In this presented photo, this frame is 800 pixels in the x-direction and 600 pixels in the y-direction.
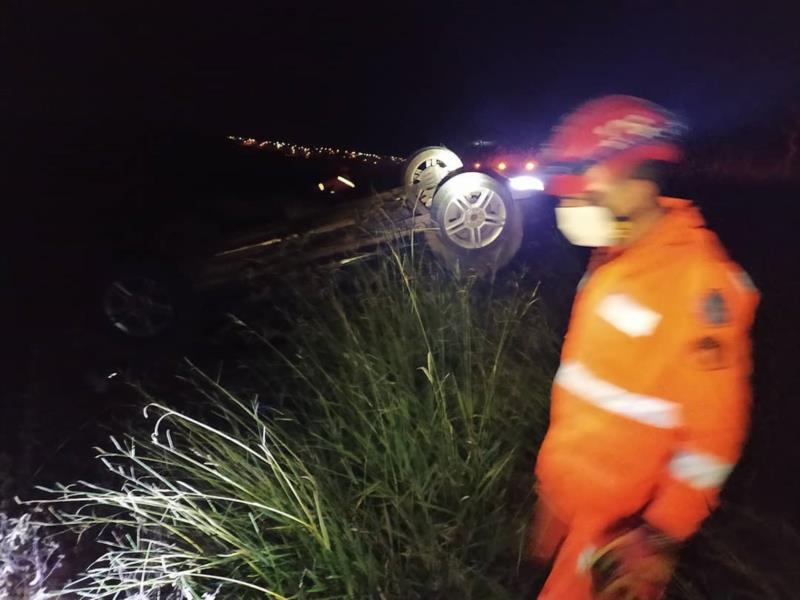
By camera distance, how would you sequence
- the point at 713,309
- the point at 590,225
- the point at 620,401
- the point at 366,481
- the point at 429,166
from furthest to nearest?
the point at 429,166 < the point at 366,481 < the point at 590,225 < the point at 620,401 < the point at 713,309

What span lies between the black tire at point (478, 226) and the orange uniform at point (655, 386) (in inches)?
134

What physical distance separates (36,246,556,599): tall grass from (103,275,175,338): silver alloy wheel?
6.05 feet

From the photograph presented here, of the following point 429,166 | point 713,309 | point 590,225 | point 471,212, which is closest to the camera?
point 713,309

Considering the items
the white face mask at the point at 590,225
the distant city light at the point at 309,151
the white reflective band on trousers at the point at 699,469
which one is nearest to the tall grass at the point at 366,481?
the white reflective band on trousers at the point at 699,469

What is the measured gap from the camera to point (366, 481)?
303 centimetres

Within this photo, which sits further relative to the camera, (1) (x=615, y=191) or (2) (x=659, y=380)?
(1) (x=615, y=191)

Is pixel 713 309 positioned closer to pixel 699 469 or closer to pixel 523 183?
pixel 699 469

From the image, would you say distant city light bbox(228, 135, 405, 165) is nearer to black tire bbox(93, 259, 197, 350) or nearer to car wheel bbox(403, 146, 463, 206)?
car wheel bbox(403, 146, 463, 206)

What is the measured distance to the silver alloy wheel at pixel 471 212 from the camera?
214 inches

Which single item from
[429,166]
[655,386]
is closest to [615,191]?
[655,386]

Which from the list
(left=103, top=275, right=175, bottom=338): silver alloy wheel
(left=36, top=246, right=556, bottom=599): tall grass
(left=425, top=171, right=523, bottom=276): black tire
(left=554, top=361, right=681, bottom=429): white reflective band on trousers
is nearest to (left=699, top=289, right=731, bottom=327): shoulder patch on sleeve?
(left=554, top=361, right=681, bottom=429): white reflective band on trousers

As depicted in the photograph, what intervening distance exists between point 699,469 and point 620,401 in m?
0.23

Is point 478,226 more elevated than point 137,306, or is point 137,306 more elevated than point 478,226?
point 478,226

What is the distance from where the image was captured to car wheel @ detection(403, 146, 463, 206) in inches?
236
